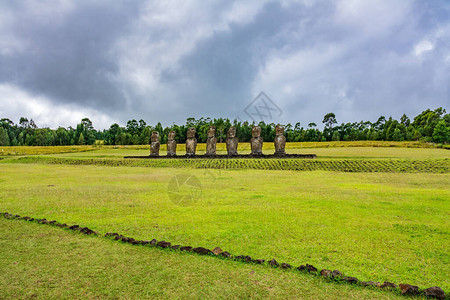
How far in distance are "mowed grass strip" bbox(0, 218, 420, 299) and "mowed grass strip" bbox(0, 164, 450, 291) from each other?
2.26 feet

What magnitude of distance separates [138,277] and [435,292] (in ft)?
15.7

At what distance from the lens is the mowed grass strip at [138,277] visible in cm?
427

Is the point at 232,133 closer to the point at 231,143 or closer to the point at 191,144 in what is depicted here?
the point at 231,143

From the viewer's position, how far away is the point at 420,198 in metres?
11.0

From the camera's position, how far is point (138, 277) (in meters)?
4.77

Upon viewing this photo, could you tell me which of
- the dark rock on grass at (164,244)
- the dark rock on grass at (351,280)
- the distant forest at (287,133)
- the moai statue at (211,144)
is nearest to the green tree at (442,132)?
the distant forest at (287,133)

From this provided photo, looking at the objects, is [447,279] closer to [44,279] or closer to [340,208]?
[340,208]

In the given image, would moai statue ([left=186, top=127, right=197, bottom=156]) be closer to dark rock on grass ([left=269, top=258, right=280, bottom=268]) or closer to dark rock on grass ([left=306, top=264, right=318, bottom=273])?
dark rock on grass ([left=269, top=258, right=280, bottom=268])

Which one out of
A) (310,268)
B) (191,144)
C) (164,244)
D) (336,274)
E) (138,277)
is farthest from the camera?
(191,144)

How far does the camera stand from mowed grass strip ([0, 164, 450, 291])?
543 cm

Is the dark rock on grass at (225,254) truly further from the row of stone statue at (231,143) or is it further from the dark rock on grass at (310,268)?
the row of stone statue at (231,143)

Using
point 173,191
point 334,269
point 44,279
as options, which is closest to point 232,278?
point 334,269

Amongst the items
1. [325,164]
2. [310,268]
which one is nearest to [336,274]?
[310,268]

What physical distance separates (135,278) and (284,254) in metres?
2.96
